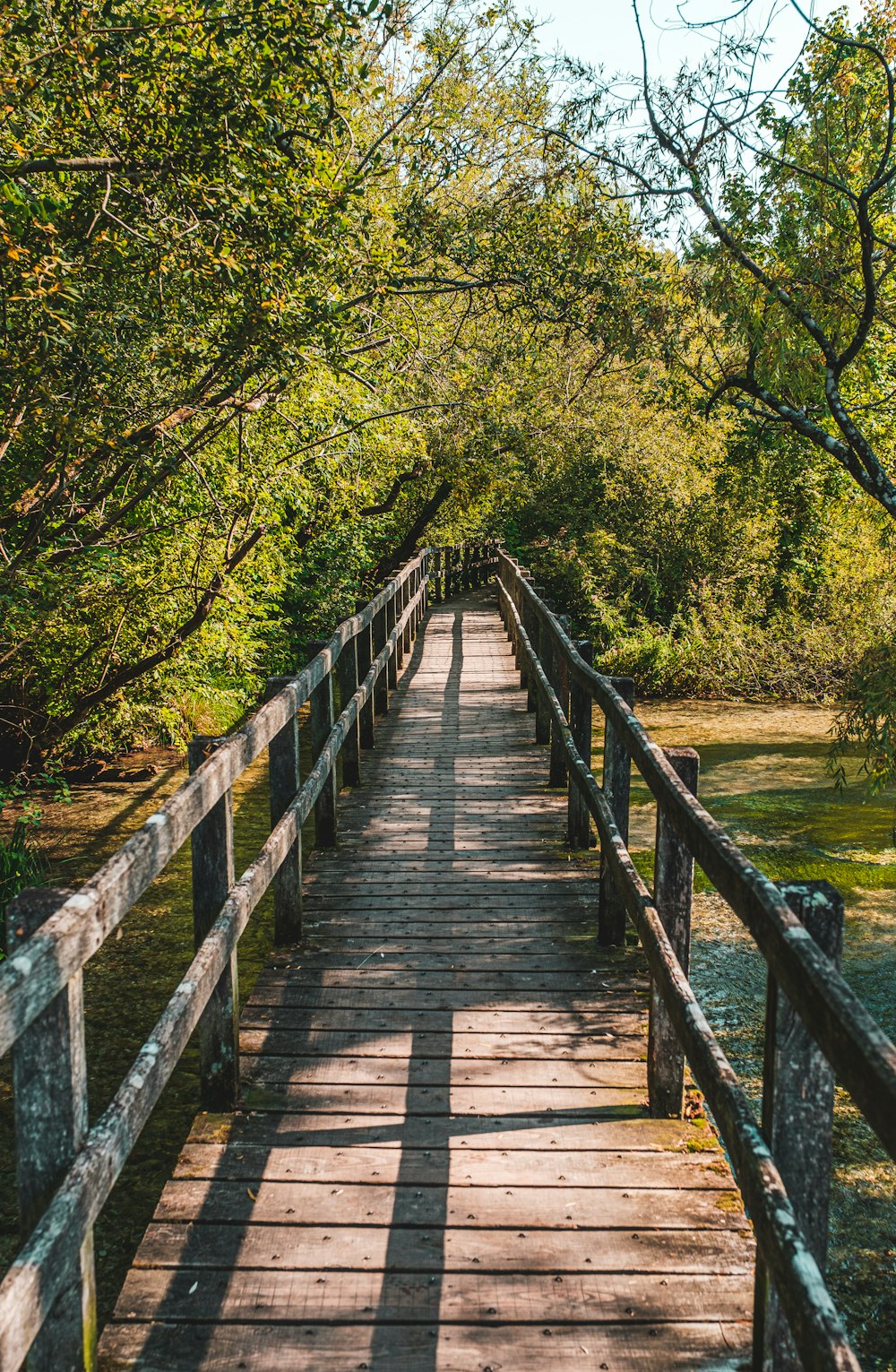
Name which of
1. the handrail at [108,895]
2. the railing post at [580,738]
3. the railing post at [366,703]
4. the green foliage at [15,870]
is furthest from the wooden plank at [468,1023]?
the railing post at [366,703]

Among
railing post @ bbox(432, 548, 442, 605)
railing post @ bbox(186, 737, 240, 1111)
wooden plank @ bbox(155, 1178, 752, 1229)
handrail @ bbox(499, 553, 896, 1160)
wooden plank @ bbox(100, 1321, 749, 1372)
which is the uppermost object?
railing post @ bbox(432, 548, 442, 605)

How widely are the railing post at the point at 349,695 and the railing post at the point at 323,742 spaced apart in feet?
3.72

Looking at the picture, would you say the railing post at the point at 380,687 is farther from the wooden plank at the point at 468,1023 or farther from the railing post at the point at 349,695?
the wooden plank at the point at 468,1023

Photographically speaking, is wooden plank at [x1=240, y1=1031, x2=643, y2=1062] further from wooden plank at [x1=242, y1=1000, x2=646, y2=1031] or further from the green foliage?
the green foliage

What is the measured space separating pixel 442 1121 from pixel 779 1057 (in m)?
1.50

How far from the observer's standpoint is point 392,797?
291 inches

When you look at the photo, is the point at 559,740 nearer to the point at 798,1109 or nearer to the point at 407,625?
the point at 798,1109

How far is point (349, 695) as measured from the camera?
287 inches

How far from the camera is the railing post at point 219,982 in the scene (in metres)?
3.32

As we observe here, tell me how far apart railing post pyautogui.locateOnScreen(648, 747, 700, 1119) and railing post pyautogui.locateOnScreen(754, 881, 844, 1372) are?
114cm

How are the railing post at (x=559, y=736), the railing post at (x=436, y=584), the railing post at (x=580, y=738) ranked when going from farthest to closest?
the railing post at (x=436, y=584) < the railing post at (x=559, y=736) < the railing post at (x=580, y=738)

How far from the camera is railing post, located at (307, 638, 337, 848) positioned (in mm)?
6027

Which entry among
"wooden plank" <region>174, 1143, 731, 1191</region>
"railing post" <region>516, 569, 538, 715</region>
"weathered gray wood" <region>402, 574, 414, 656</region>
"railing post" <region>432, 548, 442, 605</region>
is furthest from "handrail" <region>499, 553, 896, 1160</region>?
"railing post" <region>432, 548, 442, 605</region>

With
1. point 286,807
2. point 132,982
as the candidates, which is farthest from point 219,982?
point 132,982
